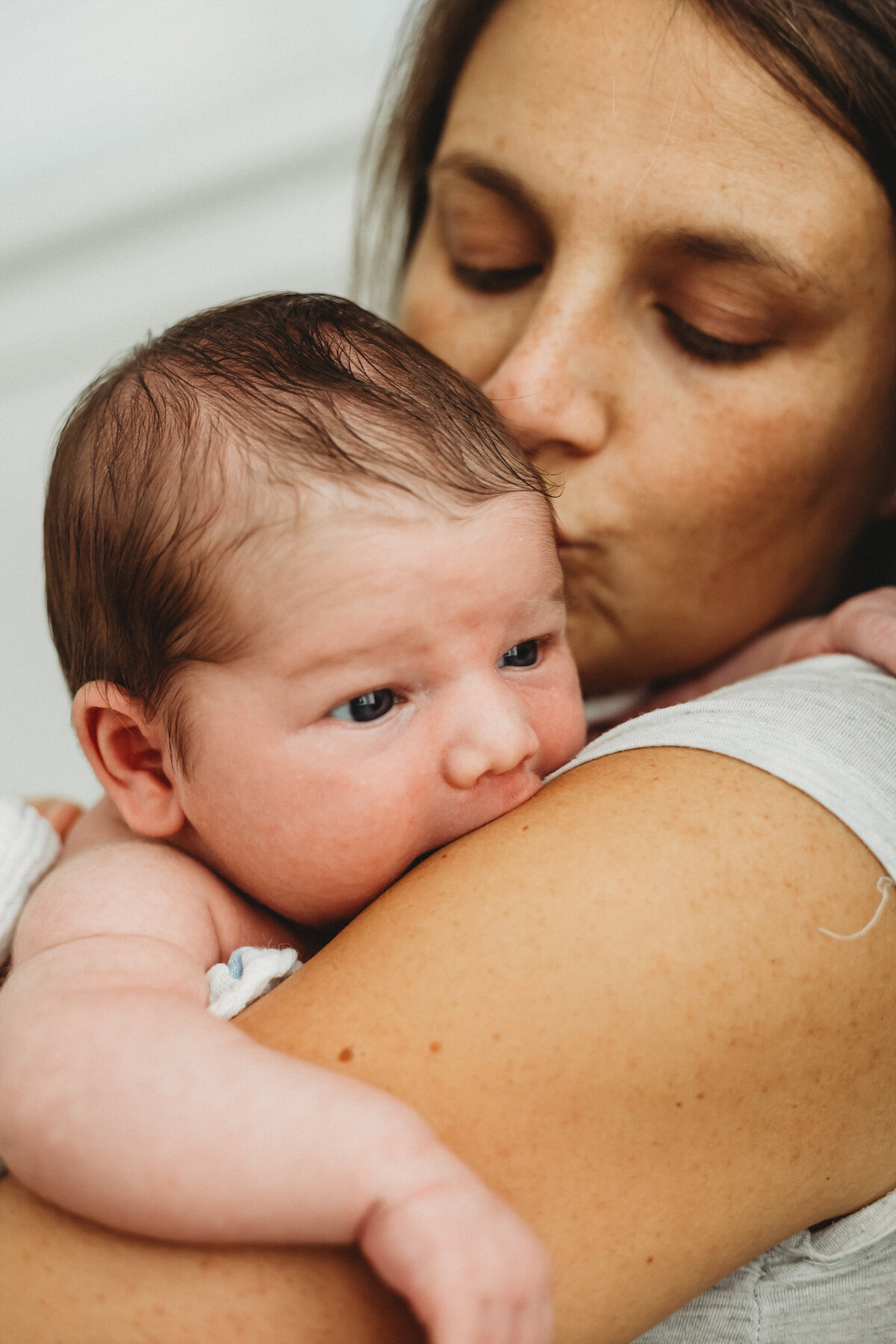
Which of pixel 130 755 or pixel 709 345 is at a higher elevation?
pixel 709 345

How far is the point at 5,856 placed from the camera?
978 mm

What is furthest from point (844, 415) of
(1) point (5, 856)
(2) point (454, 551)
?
(1) point (5, 856)

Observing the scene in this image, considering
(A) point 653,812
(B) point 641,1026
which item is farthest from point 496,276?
(B) point 641,1026

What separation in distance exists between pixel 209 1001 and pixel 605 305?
2.57 feet

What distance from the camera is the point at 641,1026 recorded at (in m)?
0.68

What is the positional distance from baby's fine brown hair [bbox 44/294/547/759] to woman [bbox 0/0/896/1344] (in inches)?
8.3

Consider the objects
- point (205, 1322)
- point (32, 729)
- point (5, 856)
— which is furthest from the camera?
point (32, 729)

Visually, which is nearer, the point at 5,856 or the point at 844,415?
the point at 5,856

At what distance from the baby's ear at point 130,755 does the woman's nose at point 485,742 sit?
0.24 meters

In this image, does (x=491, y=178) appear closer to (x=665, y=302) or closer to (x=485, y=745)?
(x=665, y=302)

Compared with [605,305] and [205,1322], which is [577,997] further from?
[605,305]

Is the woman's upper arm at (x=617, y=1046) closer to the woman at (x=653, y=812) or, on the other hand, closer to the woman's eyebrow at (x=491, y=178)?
the woman at (x=653, y=812)

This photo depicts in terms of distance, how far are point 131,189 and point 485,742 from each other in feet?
7.10

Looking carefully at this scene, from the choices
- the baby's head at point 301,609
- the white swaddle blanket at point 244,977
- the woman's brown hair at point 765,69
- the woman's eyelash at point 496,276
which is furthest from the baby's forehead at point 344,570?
the woman's brown hair at point 765,69
